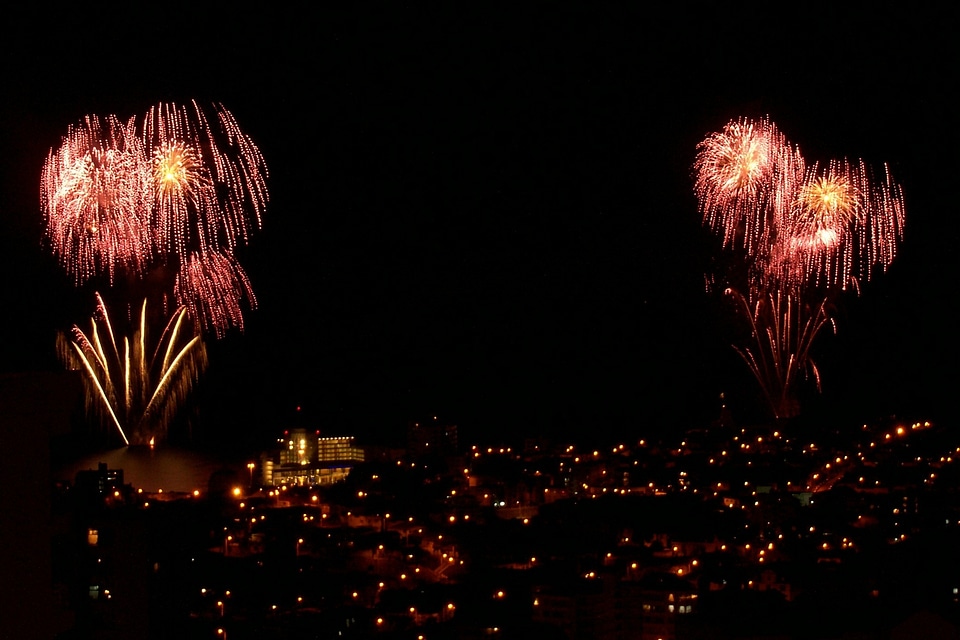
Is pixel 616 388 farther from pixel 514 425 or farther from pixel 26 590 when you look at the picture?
pixel 26 590

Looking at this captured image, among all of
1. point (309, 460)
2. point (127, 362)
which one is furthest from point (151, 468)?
point (309, 460)

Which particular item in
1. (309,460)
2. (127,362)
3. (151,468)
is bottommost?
(151,468)

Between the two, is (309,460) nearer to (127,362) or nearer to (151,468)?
(151,468)

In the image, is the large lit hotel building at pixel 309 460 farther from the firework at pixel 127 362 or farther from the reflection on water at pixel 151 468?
the firework at pixel 127 362

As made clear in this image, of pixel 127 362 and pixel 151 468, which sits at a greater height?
pixel 127 362

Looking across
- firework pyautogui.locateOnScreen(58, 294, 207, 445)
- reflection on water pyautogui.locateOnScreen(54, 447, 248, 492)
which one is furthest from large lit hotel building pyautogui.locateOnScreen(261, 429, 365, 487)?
firework pyautogui.locateOnScreen(58, 294, 207, 445)

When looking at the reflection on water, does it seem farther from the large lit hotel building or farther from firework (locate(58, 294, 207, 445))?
the large lit hotel building

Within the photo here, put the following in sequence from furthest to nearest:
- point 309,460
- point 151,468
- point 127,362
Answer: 1. point 309,460
2. point 151,468
3. point 127,362

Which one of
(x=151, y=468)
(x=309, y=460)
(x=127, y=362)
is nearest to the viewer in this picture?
(x=127, y=362)
